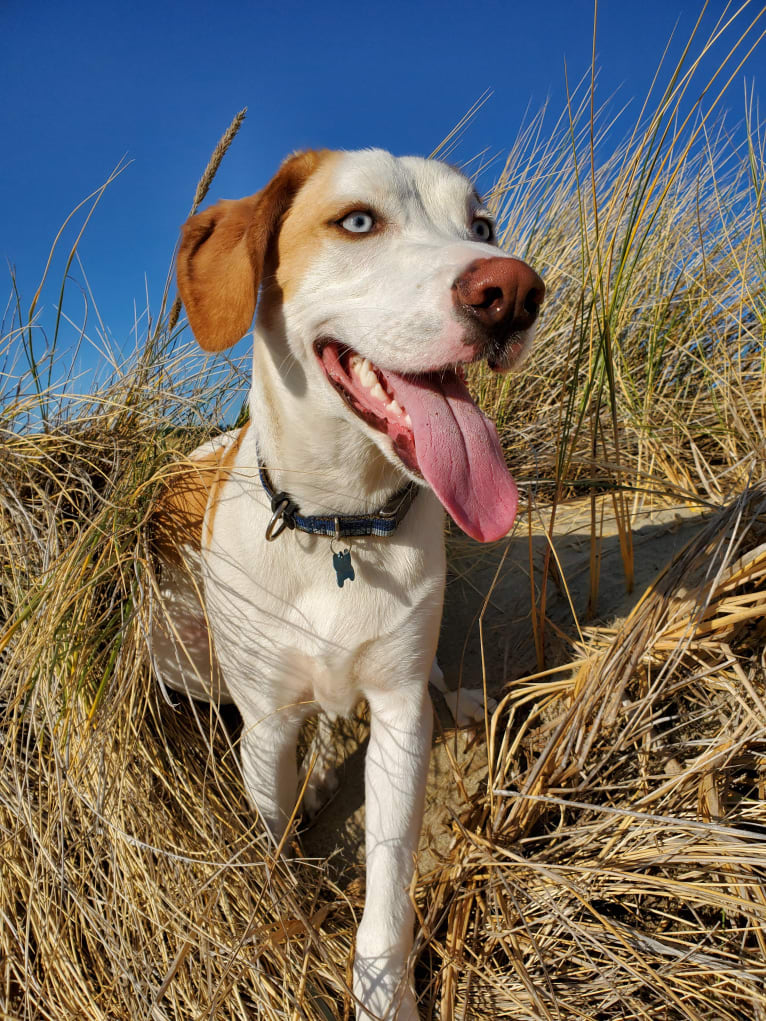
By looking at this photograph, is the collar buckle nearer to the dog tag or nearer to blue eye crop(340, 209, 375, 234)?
the dog tag

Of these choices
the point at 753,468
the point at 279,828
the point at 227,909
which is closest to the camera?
the point at 227,909

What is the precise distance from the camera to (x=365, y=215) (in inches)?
64.5

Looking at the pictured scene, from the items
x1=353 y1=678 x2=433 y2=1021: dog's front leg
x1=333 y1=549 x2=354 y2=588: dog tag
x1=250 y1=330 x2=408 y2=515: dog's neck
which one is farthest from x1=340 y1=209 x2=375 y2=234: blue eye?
x1=353 y1=678 x2=433 y2=1021: dog's front leg

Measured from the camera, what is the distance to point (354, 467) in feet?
5.56

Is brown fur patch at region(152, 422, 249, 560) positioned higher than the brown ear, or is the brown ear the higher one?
the brown ear

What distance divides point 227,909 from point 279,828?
24 cm

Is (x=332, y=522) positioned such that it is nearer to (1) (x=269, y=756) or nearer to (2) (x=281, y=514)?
(2) (x=281, y=514)

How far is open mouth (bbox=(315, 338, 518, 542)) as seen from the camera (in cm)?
147

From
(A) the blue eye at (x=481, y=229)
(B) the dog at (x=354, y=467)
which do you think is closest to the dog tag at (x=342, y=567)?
(B) the dog at (x=354, y=467)

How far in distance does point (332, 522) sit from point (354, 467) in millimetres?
143

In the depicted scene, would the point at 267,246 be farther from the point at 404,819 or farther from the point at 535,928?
the point at 535,928

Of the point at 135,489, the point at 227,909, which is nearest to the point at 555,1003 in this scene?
the point at 227,909

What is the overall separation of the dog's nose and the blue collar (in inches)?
20.7

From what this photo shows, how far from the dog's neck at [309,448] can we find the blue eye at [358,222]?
12.3 inches
